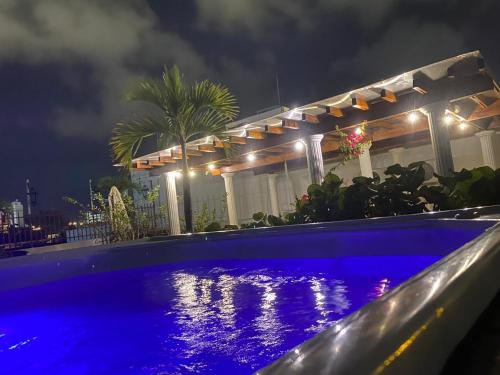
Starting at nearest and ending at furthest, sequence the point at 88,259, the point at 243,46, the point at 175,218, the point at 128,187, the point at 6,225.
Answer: the point at 88,259
the point at 6,225
the point at 175,218
the point at 128,187
the point at 243,46

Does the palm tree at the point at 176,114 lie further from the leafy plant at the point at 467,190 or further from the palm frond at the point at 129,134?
the leafy plant at the point at 467,190

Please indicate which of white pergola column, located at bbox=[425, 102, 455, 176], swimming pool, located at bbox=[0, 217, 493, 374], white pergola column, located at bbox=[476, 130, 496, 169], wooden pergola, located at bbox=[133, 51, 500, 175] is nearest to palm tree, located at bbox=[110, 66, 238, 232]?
wooden pergola, located at bbox=[133, 51, 500, 175]

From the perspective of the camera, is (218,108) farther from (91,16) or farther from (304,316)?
(91,16)

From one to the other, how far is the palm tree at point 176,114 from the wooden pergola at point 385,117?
31.5 inches

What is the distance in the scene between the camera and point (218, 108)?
816cm

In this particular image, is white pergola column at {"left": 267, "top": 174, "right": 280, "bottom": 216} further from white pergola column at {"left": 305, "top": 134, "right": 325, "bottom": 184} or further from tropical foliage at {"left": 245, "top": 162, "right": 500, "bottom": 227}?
tropical foliage at {"left": 245, "top": 162, "right": 500, "bottom": 227}

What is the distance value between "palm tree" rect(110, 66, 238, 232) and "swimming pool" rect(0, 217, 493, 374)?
7.91 feet

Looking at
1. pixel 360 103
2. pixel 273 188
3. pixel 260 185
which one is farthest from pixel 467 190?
pixel 260 185

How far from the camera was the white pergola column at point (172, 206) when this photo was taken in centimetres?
1156

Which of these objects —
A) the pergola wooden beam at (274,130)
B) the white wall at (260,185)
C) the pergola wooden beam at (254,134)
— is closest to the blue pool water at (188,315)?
the pergola wooden beam at (274,130)

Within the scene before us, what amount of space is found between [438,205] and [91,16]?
43.1ft

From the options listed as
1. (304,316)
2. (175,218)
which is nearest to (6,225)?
(175,218)

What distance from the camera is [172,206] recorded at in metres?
12.1

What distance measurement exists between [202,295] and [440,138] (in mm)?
5766
